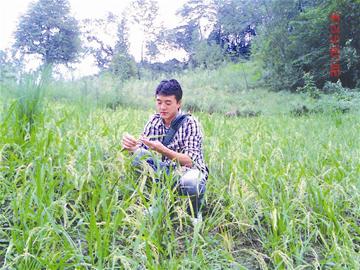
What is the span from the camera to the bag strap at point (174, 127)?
2.53 m

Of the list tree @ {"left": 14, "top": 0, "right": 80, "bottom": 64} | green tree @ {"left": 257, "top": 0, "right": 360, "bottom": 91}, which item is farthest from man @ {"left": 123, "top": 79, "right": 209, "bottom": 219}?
tree @ {"left": 14, "top": 0, "right": 80, "bottom": 64}

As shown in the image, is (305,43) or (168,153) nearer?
(168,153)

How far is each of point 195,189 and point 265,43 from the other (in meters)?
13.4

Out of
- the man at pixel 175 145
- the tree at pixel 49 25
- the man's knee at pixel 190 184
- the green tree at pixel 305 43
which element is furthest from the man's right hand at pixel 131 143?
the tree at pixel 49 25

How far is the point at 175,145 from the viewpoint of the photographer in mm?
2514

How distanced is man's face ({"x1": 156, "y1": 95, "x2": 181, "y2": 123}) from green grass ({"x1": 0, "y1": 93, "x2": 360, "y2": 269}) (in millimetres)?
451

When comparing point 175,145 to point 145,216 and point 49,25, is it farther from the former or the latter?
point 49,25

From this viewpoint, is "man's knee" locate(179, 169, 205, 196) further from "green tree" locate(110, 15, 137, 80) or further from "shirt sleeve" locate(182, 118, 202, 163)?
"green tree" locate(110, 15, 137, 80)

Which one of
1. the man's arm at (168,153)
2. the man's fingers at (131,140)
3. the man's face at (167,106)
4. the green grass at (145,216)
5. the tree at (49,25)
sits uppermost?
the tree at (49,25)

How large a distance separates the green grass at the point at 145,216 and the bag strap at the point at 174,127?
1.05 feet

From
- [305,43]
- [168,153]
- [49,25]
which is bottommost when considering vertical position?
[168,153]

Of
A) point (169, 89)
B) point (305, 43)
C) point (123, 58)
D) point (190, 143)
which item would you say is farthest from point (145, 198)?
point (123, 58)

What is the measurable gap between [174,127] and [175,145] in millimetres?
126

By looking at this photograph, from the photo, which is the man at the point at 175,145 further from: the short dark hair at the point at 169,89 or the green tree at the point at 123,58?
the green tree at the point at 123,58
